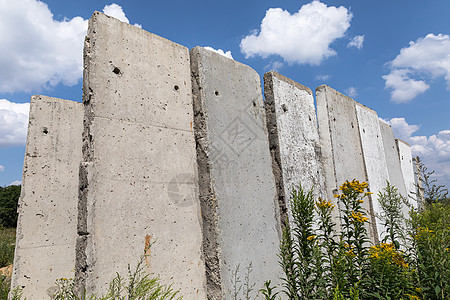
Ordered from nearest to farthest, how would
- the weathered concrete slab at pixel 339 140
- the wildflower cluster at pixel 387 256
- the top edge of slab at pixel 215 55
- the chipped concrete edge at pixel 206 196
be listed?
the wildflower cluster at pixel 387 256 → the chipped concrete edge at pixel 206 196 → the top edge of slab at pixel 215 55 → the weathered concrete slab at pixel 339 140

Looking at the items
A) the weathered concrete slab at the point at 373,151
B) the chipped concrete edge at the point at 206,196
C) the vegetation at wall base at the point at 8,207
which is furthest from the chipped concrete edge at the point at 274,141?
the vegetation at wall base at the point at 8,207

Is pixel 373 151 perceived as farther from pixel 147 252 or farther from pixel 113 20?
pixel 113 20

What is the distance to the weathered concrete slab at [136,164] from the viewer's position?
248 centimetres

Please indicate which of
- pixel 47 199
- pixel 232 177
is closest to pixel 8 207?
pixel 47 199

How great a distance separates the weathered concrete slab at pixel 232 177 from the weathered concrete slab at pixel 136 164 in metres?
0.13

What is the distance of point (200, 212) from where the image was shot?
10.1 ft

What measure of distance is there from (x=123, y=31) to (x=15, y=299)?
3.27 metres

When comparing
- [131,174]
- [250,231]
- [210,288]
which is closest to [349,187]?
[250,231]

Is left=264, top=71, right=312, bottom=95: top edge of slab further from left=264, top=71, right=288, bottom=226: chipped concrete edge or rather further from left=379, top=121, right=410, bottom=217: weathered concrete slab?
left=379, top=121, right=410, bottom=217: weathered concrete slab

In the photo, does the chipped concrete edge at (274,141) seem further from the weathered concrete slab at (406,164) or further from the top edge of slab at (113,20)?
the weathered concrete slab at (406,164)

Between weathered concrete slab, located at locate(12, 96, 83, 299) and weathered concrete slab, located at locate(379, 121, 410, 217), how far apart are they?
6.27 meters

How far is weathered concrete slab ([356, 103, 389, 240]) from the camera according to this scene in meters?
5.82

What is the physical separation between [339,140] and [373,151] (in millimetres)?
1569

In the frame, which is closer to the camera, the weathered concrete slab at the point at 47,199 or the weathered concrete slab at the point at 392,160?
the weathered concrete slab at the point at 47,199
